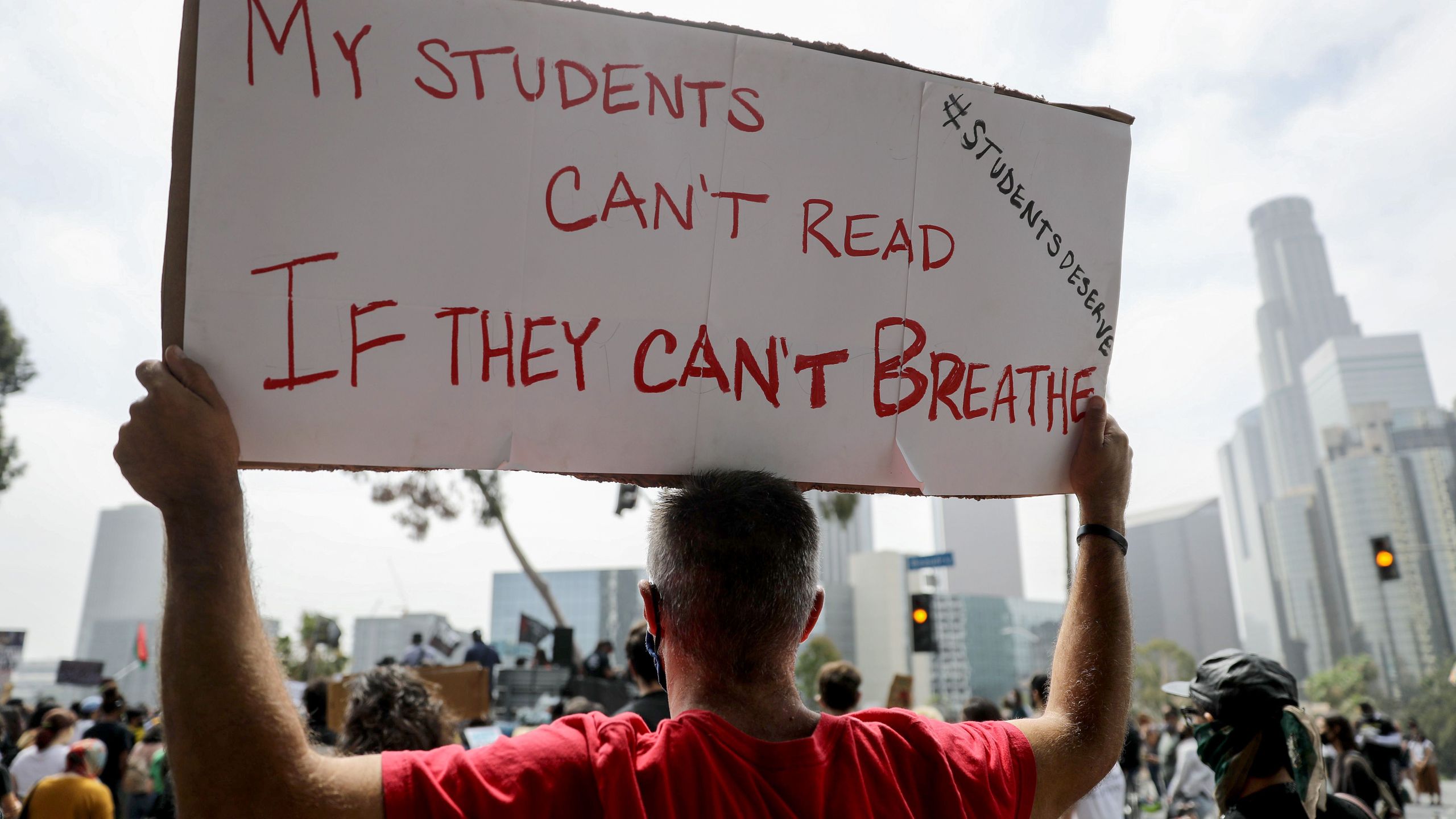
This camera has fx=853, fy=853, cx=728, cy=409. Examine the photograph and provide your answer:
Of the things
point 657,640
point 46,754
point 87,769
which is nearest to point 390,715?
point 657,640

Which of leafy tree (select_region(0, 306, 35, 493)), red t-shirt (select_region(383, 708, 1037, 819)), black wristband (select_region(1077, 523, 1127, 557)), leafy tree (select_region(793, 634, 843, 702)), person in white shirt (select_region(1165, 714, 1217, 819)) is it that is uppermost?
leafy tree (select_region(0, 306, 35, 493))

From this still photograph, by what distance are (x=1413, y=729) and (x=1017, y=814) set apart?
25.6 m

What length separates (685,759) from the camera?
133 centimetres

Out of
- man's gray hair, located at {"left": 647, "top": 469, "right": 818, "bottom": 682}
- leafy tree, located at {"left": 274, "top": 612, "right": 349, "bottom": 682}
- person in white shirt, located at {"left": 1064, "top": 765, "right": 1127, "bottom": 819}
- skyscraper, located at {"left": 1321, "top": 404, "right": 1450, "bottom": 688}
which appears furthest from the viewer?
skyscraper, located at {"left": 1321, "top": 404, "right": 1450, "bottom": 688}

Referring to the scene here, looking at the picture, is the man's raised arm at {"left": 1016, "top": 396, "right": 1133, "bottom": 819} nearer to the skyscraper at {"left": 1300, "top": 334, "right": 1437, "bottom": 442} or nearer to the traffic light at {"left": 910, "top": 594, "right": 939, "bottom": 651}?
the traffic light at {"left": 910, "top": 594, "right": 939, "bottom": 651}

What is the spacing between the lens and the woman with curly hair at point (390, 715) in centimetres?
336

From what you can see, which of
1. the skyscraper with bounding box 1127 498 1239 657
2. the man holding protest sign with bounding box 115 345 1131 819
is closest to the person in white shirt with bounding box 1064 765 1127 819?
the man holding protest sign with bounding box 115 345 1131 819

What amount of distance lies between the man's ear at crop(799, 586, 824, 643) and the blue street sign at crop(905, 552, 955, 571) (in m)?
14.9

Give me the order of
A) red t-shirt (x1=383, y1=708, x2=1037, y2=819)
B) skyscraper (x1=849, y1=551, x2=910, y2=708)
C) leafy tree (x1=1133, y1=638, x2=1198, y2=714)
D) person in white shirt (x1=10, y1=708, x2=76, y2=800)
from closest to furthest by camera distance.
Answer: red t-shirt (x1=383, y1=708, x2=1037, y2=819) → person in white shirt (x1=10, y1=708, x2=76, y2=800) → leafy tree (x1=1133, y1=638, x2=1198, y2=714) → skyscraper (x1=849, y1=551, x2=910, y2=708)

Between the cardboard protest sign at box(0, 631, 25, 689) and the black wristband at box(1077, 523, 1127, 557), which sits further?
the cardboard protest sign at box(0, 631, 25, 689)

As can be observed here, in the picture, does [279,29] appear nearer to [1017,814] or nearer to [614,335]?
[614,335]

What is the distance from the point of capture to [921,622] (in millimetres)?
16078

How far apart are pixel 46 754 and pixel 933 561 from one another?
13.3 meters

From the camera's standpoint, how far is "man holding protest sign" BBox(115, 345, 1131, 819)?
1132mm
